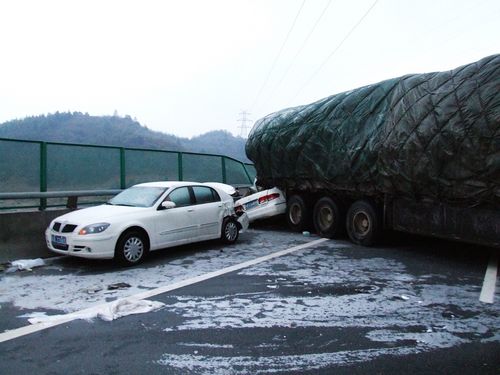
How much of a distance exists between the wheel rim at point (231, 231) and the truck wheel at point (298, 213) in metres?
2.33

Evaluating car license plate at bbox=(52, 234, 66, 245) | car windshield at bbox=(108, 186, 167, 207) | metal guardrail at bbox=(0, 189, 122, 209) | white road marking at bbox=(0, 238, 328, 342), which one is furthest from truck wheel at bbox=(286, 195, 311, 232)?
car license plate at bbox=(52, 234, 66, 245)

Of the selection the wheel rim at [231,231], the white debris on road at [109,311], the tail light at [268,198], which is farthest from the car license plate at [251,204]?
the white debris on road at [109,311]

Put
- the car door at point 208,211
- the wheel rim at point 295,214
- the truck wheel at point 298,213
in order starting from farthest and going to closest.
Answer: the wheel rim at point 295,214, the truck wheel at point 298,213, the car door at point 208,211

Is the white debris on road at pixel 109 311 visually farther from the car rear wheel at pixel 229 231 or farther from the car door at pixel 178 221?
the car rear wheel at pixel 229 231

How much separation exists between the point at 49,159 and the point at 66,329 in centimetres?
630

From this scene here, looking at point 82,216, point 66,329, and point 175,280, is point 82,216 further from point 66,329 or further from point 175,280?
point 66,329

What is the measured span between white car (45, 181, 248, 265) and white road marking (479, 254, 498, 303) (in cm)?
509

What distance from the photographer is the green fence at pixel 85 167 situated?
9047 millimetres

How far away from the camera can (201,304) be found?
5.29m

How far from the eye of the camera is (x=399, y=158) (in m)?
7.85

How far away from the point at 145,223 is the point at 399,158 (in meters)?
4.75

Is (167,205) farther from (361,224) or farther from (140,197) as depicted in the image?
(361,224)

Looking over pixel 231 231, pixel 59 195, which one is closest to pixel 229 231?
pixel 231 231

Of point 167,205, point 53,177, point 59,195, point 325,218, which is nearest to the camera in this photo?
point 167,205
